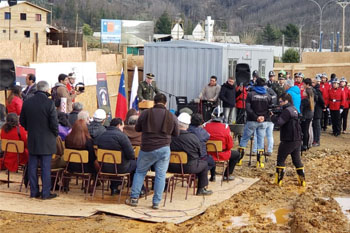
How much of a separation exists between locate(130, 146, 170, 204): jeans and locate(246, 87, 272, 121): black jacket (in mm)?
4240

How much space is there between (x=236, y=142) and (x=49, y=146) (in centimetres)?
796

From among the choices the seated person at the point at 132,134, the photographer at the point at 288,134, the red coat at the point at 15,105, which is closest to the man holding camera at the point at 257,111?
the photographer at the point at 288,134

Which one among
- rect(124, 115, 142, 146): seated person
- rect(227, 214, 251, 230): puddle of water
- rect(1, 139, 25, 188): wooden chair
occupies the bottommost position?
rect(227, 214, 251, 230): puddle of water

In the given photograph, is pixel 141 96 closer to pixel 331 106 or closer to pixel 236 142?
pixel 236 142

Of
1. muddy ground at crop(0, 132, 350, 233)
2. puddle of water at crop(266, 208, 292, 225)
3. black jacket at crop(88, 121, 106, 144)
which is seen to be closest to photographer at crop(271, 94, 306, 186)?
muddy ground at crop(0, 132, 350, 233)

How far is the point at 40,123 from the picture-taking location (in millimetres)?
10055

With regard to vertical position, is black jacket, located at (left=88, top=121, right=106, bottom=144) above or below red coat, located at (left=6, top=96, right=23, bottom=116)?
below

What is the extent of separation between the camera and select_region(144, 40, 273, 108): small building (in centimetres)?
1894

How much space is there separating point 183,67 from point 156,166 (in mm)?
9726

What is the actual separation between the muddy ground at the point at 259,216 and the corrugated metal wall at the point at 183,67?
6163 millimetres

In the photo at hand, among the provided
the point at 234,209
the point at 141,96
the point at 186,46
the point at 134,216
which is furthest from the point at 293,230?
the point at 186,46

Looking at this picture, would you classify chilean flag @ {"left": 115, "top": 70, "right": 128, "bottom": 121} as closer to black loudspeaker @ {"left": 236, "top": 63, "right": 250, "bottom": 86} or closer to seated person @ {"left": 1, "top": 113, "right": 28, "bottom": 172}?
black loudspeaker @ {"left": 236, "top": 63, "right": 250, "bottom": 86}

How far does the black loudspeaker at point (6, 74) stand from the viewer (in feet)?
41.5

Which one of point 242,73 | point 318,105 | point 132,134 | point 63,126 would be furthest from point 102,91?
point 132,134
